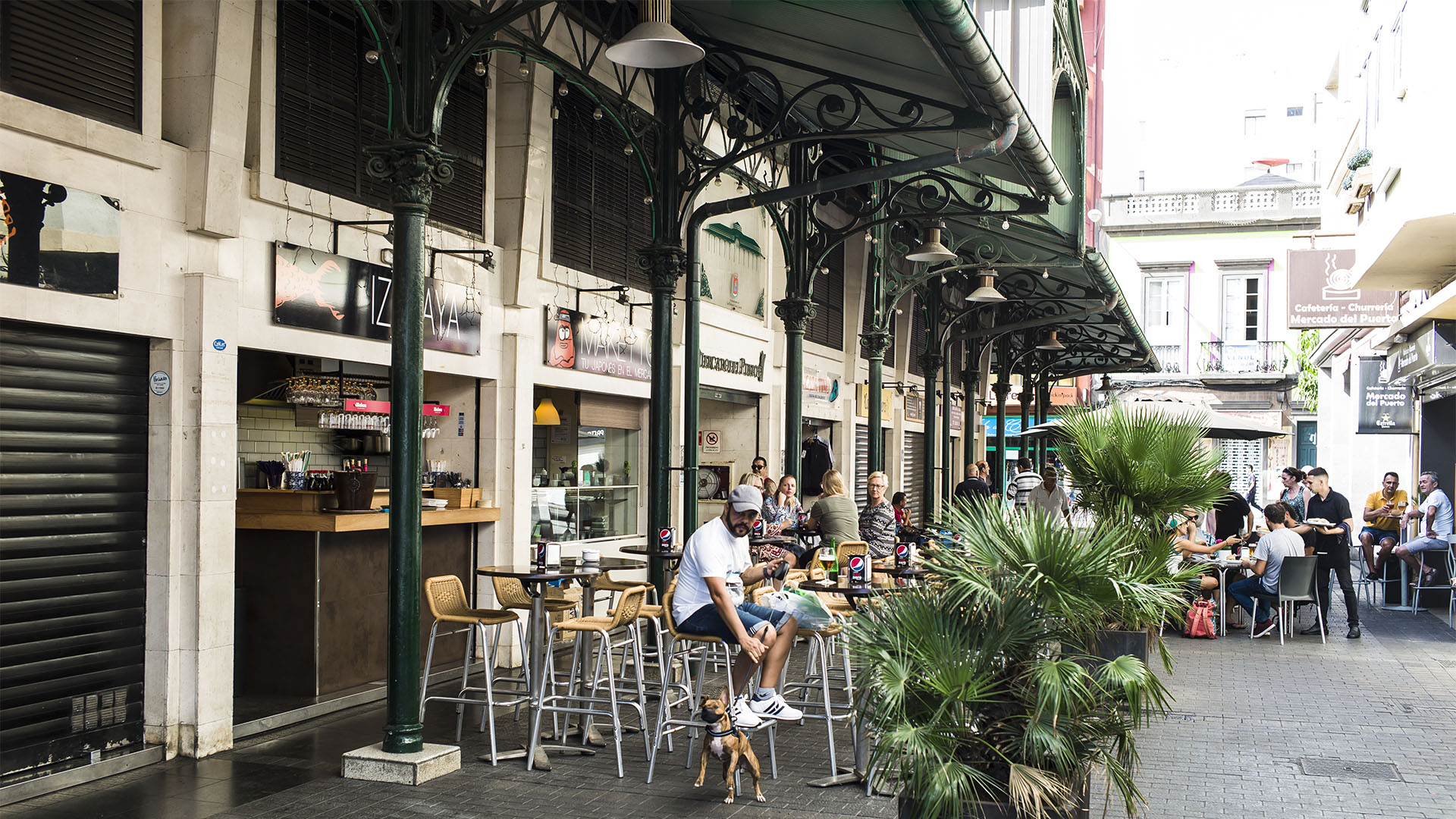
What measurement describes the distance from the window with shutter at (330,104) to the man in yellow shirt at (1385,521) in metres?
14.4

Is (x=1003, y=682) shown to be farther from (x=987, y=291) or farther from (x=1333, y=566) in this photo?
(x=987, y=291)

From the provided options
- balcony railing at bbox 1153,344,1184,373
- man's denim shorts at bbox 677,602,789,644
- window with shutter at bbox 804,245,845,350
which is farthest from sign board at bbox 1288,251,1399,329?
balcony railing at bbox 1153,344,1184,373

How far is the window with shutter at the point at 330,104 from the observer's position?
8.46 metres

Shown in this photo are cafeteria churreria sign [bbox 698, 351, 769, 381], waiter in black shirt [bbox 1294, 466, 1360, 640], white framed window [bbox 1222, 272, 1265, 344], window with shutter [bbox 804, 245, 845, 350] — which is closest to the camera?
waiter in black shirt [bbox 1294, 466, 1360, 640]

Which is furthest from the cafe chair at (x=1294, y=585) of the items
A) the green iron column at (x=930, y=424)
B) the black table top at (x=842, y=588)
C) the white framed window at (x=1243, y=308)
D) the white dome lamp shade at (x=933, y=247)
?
the white framed window at (x=1243, y=308)

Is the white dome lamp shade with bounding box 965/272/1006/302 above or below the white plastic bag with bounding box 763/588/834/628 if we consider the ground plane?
above

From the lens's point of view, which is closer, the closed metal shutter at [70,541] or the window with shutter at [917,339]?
the closed metal shutter at [70,541]

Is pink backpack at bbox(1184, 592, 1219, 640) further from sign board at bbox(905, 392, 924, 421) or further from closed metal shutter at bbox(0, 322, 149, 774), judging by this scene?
closed metal shutter at bbox(0, 322, 149, 774)

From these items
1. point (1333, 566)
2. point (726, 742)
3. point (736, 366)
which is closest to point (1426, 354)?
point (1333, 566)

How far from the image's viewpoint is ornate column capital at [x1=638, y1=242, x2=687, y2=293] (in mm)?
9984

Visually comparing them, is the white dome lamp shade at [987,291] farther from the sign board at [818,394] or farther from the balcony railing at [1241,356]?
the balcony railing at [1241,356]

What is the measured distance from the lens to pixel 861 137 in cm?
926

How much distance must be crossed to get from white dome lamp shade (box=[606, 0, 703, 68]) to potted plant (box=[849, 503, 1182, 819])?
3436mm

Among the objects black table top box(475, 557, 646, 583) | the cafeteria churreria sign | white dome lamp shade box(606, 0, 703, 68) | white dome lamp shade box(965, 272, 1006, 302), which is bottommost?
black table top box(475, 557, 646, 583)
